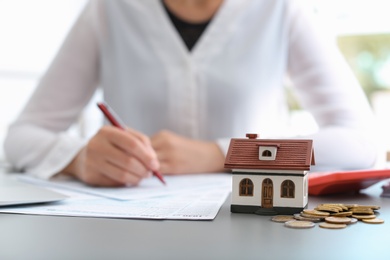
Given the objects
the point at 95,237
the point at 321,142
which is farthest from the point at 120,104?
the point at 95,237

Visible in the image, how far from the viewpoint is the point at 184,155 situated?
107cm

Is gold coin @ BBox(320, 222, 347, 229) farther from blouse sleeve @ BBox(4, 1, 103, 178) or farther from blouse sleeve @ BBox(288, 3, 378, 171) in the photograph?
blouse sleeve @ BBox(4, 1, 103, 178)

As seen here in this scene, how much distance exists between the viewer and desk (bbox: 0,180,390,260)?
0.40 m

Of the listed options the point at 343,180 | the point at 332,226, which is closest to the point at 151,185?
the point at 343,180

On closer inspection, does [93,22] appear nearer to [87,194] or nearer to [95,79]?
[95,79]

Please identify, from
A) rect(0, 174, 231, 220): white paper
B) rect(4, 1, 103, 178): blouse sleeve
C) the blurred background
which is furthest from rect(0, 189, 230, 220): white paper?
the blurred background

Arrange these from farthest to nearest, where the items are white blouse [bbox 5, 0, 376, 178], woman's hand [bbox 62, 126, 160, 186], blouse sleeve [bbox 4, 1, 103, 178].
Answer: white blouse [bbox 5, 0, 376, 178]
blouse sleeve [bbox 4, 1, 103, 178]
woman's hand [bbox 62, 126, 160, 186]

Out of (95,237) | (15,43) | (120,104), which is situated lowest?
(95,237)

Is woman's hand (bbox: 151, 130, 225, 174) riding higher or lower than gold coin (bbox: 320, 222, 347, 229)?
higher

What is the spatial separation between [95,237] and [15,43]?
7.09 ft

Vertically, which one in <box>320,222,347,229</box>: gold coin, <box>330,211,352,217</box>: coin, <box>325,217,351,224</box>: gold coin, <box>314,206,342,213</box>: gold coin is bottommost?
<box>320,222,347,229</box>: gold coin

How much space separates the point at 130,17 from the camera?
1363 millimetres

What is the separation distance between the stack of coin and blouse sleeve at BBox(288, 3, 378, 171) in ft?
1.46

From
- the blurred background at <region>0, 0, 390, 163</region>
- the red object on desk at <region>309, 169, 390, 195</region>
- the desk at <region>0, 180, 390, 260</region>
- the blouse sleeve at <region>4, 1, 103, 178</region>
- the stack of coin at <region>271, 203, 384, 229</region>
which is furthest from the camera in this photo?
the blurred background at <region>0, 0, 390, 163</region>
